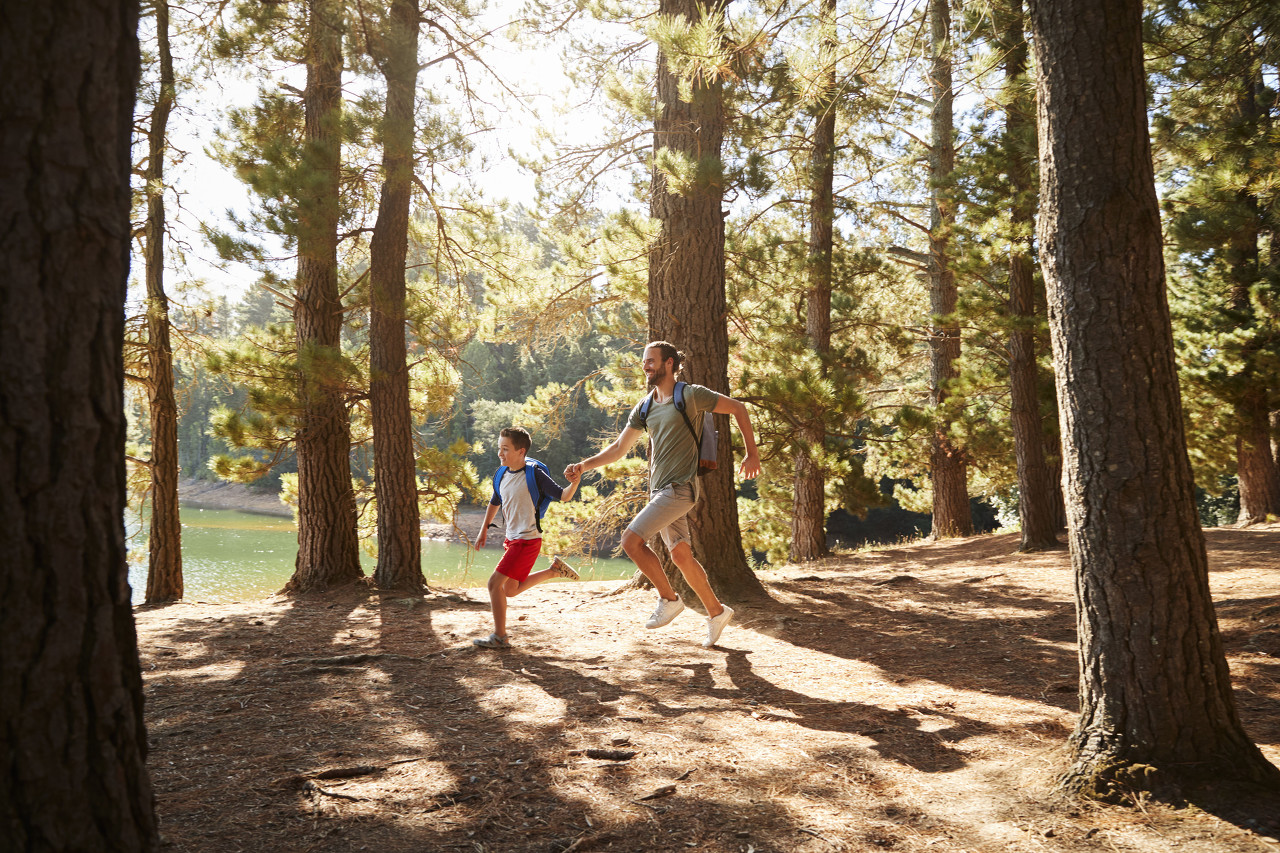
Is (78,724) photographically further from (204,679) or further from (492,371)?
(492,371)

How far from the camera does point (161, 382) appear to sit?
982 centimetres

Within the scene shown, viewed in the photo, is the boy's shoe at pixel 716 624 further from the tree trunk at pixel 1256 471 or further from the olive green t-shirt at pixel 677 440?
the tree trunk at pixel 1256 471

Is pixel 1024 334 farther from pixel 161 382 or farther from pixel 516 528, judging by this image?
pixel 161 382

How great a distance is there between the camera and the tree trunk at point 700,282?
652cm

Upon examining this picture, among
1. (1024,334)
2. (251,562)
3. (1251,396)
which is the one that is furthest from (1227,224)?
(251,562)

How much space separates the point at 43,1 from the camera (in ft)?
5.11

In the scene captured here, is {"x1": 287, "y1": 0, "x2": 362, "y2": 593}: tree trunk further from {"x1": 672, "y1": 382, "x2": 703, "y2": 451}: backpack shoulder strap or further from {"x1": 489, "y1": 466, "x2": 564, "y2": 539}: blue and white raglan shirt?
{"x1": 672, "y1": 382, "x2": 703, "y2": 451}: backpack shoulder strap

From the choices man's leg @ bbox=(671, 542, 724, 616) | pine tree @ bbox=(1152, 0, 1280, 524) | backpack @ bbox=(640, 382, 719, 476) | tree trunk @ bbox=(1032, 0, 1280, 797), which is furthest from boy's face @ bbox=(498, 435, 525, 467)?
pine tree @ bbox=(1152, 0, 1280, 524)

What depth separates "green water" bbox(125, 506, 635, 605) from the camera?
16484 millimetres

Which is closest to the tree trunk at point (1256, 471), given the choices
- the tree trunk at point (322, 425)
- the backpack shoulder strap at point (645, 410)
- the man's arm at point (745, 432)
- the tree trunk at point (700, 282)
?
the tree trunk at point (700, 282)

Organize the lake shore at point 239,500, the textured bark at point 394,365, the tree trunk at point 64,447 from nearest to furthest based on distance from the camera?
1. the tree trunk at point 64,447
2. the textured bark at point 394,365
3. the lake shore at point 239,500

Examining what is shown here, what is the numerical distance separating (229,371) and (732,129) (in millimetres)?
5649

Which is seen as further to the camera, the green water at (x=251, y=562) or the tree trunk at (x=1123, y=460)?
the green water at (x=251, y=562)

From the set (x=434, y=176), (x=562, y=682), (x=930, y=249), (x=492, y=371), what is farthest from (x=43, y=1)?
(x=492, y=371)
